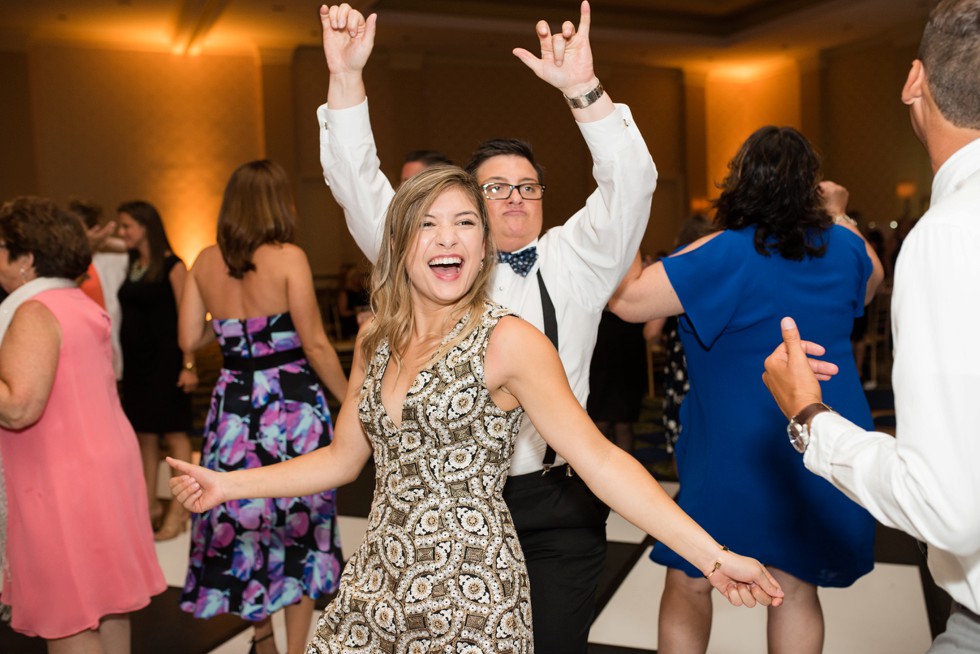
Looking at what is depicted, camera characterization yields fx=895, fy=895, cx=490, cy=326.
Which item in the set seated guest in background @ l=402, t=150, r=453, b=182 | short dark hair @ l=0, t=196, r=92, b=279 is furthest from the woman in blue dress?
seated guest in background @ l=402, t=150, r=453, b=182

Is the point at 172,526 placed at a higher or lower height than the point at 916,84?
lower

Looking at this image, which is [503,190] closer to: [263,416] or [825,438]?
[825,438]

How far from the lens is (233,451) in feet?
9.35

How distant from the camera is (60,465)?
7.69 feet

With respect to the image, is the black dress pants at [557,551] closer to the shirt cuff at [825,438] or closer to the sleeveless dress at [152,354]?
the shirt cuff at [825,438]

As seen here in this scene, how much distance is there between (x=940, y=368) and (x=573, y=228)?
103cm

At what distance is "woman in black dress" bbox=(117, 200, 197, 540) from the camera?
4.34 meters

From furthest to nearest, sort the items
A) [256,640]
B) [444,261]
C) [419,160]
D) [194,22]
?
1. [194,22]
2. [419,160]
3. [256,640]
4. [444,261]

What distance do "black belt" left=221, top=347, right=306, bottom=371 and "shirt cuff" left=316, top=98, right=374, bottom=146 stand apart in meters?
1.08

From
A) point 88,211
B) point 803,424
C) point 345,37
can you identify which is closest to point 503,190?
point 345,37

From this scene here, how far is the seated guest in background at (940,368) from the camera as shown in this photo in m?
1.03

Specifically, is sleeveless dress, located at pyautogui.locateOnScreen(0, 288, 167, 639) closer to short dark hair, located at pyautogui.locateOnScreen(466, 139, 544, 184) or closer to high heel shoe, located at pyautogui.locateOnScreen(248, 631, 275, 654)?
high heel shoe, located at pyautogui.locateOnScreen(248, 631, 275, 654)

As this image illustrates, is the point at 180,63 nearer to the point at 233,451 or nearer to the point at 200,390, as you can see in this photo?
the point at 200,390

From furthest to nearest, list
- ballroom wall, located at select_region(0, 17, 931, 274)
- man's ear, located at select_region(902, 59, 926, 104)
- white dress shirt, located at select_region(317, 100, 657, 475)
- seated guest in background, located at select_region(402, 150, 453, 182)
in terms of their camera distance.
→ ballroom wall, located at select_region(0, 17, 931, 274) < seated guest in background, located at select_region(402, 150, 453, 182) < white dress shirt, located at select_region(317, 100, 657, 475) < man's ear, located at select_region(902, 59, 926, 104)
